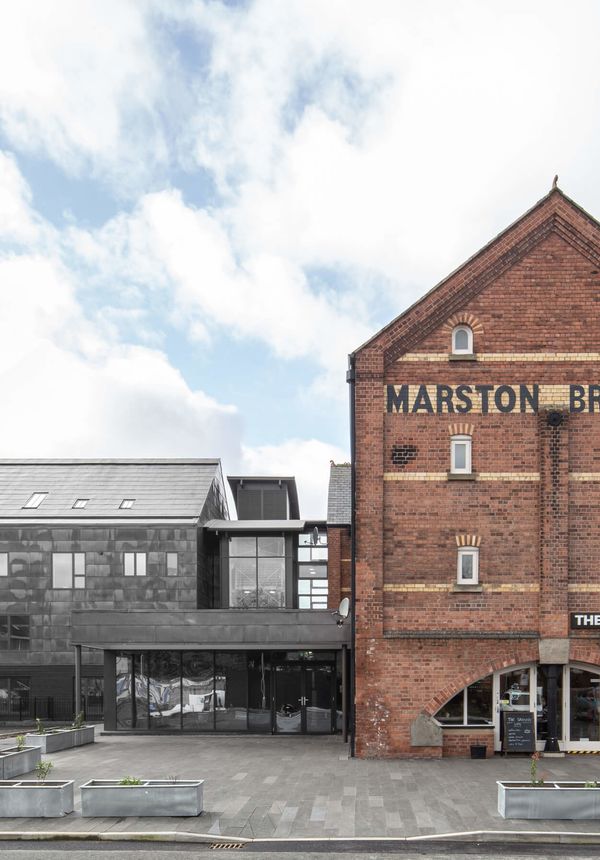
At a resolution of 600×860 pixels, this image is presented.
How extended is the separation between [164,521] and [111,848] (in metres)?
18.6

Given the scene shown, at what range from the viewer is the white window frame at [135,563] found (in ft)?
97.7

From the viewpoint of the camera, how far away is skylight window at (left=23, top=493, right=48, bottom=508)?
1255 inches

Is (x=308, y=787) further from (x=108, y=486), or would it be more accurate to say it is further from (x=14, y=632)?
(x=108, y=486)

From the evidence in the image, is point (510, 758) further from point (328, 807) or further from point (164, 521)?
point (164, 521)

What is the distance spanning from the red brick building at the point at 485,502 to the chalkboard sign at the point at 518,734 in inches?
15.7

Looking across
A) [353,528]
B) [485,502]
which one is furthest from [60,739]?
[485,502]

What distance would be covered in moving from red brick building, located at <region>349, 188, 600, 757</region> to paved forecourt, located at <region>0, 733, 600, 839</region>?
61.0 inches

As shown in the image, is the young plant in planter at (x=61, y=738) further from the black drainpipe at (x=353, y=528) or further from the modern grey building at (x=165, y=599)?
the black drainpipe at (x=353, y=528)

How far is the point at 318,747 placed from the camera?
2111 centimetres

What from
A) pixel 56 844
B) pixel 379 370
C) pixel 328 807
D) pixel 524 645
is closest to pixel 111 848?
pixel 56 844

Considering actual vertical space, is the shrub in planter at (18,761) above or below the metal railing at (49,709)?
above

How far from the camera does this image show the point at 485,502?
769 inches

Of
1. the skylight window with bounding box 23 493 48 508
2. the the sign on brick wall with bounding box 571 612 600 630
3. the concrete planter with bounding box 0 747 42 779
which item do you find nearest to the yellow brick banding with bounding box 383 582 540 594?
the the sign on brick wall with bounding box 571 612 600 630

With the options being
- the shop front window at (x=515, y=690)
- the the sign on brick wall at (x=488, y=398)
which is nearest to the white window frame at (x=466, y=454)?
the the sign on brick wall at (x=488, y=398)
